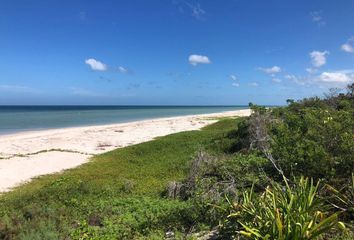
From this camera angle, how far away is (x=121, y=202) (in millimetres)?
9367

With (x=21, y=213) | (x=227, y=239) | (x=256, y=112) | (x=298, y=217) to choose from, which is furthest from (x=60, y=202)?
(x=256, y=112)

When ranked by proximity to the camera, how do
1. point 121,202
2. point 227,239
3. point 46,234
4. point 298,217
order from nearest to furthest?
point 298,217 < point 227,239 < point 46,234 < point 121,202

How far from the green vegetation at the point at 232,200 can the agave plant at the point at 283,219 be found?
0.6 inches

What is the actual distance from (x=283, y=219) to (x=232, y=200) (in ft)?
7.03

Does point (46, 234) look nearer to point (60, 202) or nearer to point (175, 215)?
point (175, 215)

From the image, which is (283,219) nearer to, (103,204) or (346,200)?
(346,200)

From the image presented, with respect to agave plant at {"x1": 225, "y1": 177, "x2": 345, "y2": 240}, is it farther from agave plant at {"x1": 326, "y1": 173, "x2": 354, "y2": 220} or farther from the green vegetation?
agave plant at {"x1": 326, "y1": 173, "x2": 354, "y2": 220}

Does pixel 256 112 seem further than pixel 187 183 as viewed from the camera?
Yes

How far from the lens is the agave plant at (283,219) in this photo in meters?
4.56

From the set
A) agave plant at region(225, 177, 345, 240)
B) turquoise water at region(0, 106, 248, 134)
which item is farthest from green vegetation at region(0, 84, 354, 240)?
turquoise water at region(0, 106, 248, 134)

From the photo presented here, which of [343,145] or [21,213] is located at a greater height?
[343,145]

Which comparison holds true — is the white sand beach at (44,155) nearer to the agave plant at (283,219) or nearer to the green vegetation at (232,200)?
the green vegetation at (232,200)

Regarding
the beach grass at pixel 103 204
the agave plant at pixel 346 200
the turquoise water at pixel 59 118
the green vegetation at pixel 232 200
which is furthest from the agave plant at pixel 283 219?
the turquoise water at pixel 59 118

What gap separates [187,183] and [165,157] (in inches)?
286
